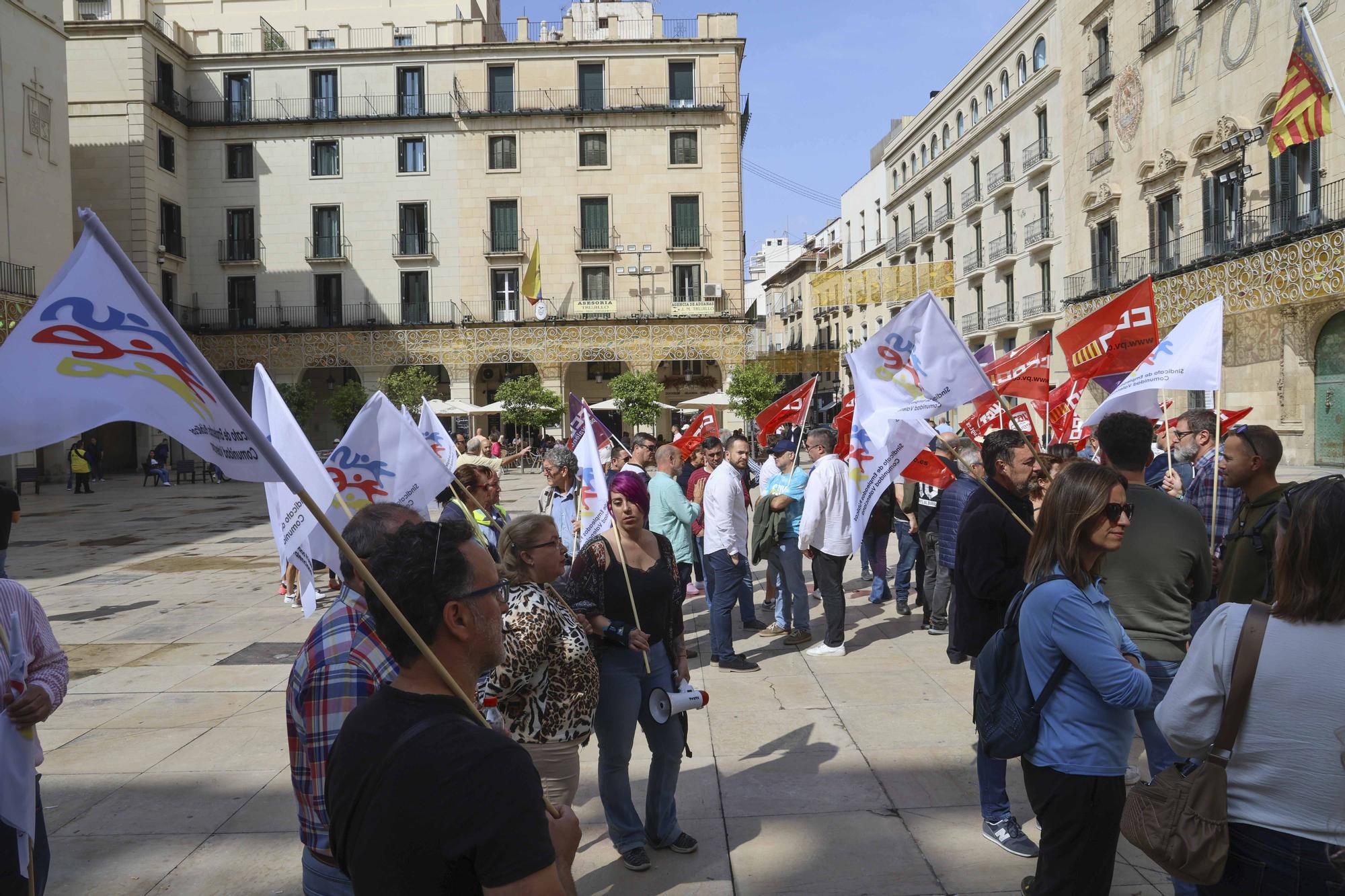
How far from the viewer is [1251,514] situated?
14.1 ft

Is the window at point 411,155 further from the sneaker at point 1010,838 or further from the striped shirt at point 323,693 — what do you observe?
the striped shirt at point 323,693

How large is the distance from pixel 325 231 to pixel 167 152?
6761 mm

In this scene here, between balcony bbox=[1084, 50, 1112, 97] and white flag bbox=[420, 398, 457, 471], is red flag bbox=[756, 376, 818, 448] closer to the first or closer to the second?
white flag bbox=[420, 398, 457, 471]

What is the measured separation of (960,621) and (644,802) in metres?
1.79

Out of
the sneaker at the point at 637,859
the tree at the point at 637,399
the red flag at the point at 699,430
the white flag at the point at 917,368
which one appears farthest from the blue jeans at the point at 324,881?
the tree at the point at 637,399

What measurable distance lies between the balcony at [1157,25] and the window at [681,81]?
17695 millimetres

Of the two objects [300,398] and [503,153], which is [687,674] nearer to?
[300,398]

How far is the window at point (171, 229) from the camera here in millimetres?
38406

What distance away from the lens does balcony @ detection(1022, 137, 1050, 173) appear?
34.3 meters

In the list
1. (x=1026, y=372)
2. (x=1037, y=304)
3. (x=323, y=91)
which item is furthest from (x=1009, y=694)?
(x=323, y=91)

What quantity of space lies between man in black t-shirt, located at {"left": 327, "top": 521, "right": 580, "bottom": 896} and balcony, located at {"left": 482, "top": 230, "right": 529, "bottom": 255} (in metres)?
38.8

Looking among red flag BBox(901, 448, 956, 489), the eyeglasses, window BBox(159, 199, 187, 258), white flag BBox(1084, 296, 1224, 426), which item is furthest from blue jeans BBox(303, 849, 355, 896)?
window BBox(159, 199, 187, 258)

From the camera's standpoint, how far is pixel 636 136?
3928cm

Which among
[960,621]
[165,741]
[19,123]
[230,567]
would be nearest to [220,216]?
[19,123]
